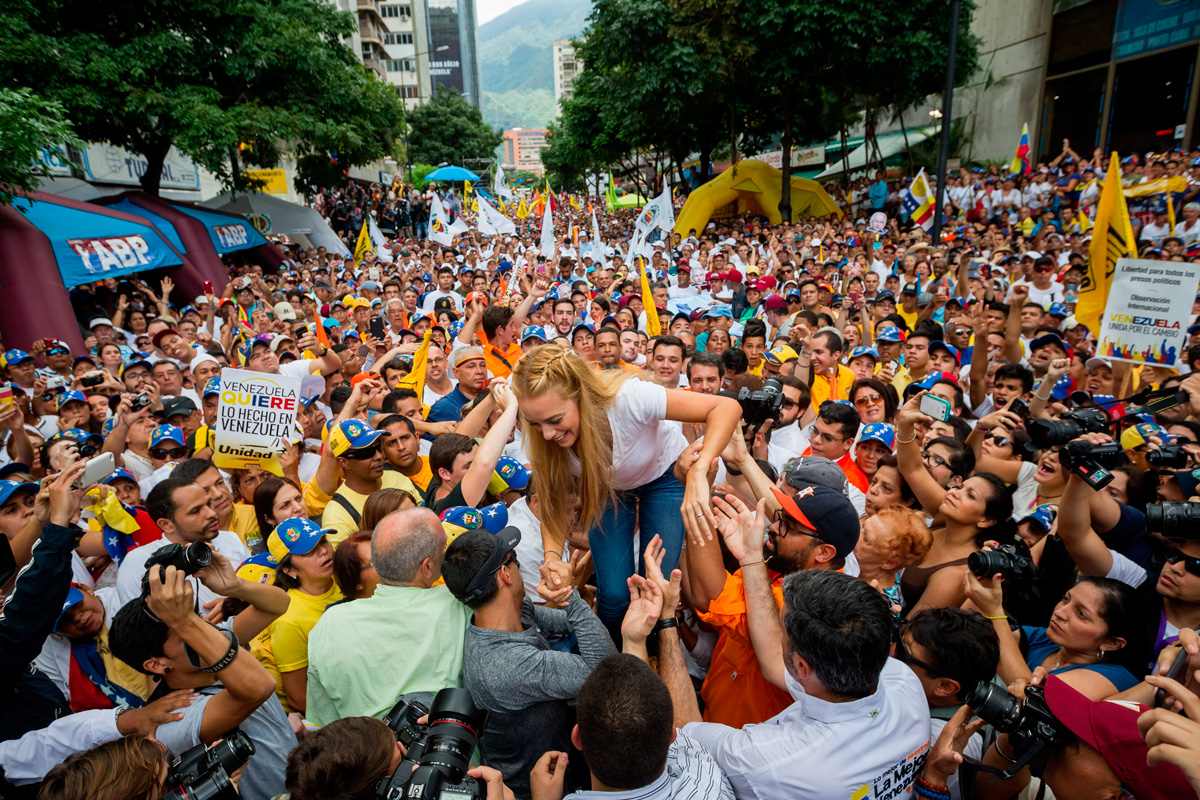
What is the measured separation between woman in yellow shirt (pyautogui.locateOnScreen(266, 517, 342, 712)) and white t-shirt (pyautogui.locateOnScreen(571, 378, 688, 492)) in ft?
4.03

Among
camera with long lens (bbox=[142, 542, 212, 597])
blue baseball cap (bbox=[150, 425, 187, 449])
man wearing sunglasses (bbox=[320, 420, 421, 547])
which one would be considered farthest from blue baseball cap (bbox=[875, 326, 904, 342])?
camera with long lens (bbox=[142, 542, 212, 597])

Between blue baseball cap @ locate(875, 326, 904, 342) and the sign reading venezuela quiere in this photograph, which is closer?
the sign reading venezuela quiere

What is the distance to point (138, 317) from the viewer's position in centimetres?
1032

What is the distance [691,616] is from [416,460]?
2406mm

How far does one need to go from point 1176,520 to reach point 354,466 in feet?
13.0

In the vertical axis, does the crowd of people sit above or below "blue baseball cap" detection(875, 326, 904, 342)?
below

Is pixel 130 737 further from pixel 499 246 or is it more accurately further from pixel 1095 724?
pixel 499 246

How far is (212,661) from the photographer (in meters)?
2.14

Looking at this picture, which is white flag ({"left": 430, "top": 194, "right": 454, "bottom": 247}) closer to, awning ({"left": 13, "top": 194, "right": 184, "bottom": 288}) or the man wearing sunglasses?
awning ({"left": 13, "top": 194, "right": 184, "bottom": 288})

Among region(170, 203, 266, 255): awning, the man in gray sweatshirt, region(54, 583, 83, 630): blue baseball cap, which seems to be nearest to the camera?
the man in gray sweatshirt

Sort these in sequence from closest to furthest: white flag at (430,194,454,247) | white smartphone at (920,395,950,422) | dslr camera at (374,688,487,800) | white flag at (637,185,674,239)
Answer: dslr camera at (374,688,487,800) → white smartphone at (920,395,950,422) → white flag at (637,185,674,239) → white flag at (430,194,454,247)

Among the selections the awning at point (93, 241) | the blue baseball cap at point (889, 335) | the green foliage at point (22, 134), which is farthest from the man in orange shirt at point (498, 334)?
the awning at point (93, 241)

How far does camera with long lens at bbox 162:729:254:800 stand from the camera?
6.17ft

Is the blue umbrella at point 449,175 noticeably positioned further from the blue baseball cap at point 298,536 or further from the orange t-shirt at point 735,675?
the orange t-shirt at point 735,675
